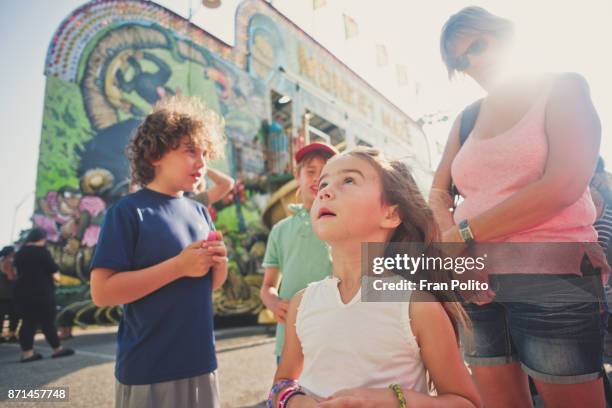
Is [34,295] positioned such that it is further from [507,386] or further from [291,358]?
[507,386]

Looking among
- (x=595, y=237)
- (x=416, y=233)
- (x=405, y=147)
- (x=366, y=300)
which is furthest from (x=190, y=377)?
(x=405, y=147)

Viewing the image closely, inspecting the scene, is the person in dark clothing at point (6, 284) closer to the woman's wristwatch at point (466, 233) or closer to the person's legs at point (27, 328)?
the person's legs at point (27, 328)

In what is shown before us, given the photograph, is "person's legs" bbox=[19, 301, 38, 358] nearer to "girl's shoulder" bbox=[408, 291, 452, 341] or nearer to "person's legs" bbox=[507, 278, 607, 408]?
"girl's shoulder" bbox=[408, 291, 452, 341]

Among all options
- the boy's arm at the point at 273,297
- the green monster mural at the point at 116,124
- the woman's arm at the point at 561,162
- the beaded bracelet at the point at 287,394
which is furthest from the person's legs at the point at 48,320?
the woman's arm at the point at 561,162

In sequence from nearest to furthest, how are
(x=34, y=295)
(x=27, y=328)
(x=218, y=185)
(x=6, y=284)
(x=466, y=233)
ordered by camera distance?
(x=466, y=233)
(x=218, y=185)
(x=27, y=328)
(x=34, y=295)
(x=6, y=284)

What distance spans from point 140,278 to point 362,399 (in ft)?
3.39

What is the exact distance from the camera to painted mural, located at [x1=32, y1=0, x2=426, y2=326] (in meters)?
7.63

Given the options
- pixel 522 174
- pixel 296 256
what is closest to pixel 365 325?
pixel 522 174

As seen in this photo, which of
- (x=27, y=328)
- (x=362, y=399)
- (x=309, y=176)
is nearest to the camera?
(x=362, y=399)

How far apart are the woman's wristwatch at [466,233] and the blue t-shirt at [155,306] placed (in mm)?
1199

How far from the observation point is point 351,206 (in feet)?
3.87

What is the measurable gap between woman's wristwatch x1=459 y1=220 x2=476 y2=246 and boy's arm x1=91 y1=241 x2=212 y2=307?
3.48 feet

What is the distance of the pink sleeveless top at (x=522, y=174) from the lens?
1131mm

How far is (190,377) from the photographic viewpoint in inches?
59.9
